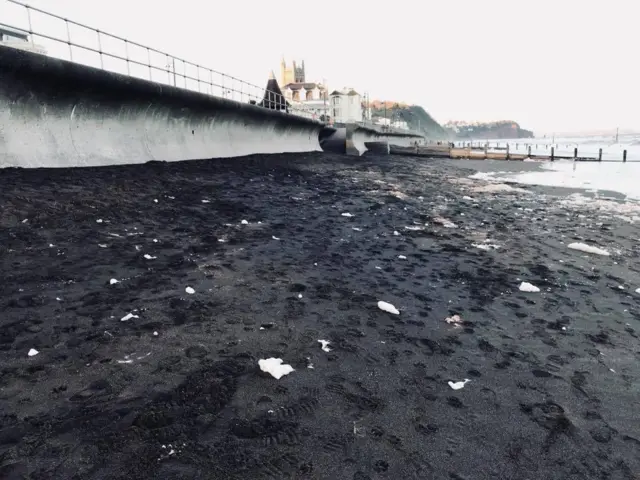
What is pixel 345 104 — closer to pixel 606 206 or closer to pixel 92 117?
pixel 606 206

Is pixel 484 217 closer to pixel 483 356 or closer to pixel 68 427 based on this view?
pixel 483 356

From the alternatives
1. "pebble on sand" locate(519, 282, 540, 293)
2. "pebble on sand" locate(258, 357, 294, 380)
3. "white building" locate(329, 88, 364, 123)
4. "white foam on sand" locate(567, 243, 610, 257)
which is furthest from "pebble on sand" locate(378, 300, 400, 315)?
"white building" locate(329, 88, 364, 123)

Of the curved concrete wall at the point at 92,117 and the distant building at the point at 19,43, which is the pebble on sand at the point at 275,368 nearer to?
the curved concrete wall at the point at 92,117

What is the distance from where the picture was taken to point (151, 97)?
36.6 ft

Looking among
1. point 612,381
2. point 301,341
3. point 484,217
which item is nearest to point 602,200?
point 484,217

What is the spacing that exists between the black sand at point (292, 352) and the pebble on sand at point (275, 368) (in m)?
0.06

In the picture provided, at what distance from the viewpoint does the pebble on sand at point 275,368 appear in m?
3.26

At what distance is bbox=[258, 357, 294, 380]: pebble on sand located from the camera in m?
3.26

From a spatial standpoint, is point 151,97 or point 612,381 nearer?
point 612,381

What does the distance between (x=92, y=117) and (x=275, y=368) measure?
29.5 feet

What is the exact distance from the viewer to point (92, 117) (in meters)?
9.50

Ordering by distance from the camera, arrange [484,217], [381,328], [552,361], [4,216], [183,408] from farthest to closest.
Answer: [484,217] < [4,216] < [381,328] < [552,361] < [183,408]

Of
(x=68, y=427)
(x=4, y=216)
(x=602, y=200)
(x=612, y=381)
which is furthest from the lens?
(x=602, y=200)

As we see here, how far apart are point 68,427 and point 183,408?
0.68 meters
